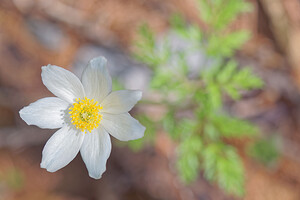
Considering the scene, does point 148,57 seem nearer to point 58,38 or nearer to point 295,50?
point 58,38

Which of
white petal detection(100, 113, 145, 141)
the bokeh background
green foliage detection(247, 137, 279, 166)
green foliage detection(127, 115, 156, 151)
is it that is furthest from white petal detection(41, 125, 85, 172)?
green foliage detection(247, 137, 279, 166)

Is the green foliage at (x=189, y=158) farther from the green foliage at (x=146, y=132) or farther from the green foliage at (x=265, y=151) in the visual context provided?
the green foliage at (x=265, y=151)

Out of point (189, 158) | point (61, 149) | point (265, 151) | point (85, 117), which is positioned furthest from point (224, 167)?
point (61, 149)

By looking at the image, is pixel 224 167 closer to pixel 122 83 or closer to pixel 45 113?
pixel 122 83

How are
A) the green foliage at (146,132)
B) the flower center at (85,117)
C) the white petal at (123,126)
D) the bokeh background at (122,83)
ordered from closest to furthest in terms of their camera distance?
the white petal at (123,126) → the flower center at (85,117) → the green foliage at (146,132) → the bokeh background at (122,83)

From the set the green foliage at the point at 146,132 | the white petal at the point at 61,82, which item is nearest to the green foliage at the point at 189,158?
the green foliage at the point at 146,132

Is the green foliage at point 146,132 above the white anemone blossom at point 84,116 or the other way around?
the other way around

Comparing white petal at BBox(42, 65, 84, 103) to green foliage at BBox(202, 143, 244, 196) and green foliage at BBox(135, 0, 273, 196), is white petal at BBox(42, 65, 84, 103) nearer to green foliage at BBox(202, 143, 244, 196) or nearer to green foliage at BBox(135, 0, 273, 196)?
green foliage at BBox(135, 0, 273, 196)
